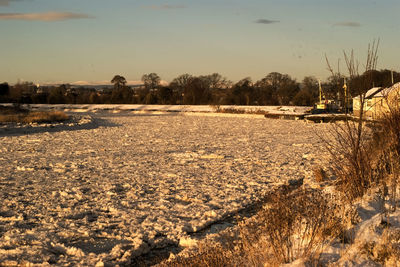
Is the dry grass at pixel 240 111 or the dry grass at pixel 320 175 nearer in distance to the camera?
the dry grass at pixel 320 175

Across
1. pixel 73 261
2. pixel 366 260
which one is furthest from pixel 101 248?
pixel 366 260

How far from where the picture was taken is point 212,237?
5.40 m

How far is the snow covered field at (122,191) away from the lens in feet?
17.3

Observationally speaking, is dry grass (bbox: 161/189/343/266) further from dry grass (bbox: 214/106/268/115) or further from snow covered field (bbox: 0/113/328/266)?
dry grass (bbox: 214/106/268/115)

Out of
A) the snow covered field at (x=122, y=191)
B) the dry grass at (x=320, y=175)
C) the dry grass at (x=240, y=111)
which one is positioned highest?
the dry grass at (x=240, y=111)

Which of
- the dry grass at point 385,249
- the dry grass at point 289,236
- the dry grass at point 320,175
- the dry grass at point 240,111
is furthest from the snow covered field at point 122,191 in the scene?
the dry grass at point 240,111

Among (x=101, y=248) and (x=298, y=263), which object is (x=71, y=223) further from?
(x=298, y=263)

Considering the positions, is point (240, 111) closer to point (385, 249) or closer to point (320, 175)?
point (320, 175)

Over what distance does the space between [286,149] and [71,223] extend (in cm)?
824

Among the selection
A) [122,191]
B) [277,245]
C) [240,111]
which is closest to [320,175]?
[122,191]

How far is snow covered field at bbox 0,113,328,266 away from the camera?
5285 millimetres

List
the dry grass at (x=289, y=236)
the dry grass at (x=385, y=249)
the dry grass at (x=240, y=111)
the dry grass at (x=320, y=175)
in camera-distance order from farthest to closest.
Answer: the dry grass at (x=240, y=111) → the dry grass at (x=320, y=175) → the dry grass at (x=289, y=236) → the dry grass at (x=385, y=249)

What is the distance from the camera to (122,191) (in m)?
7.82

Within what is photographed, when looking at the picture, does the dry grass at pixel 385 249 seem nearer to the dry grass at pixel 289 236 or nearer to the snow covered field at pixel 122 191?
the dry grass at pixel 289 236
